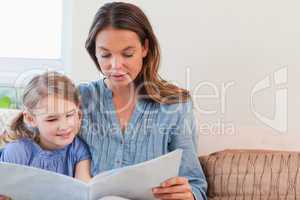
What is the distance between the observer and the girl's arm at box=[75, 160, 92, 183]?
1.48 meters

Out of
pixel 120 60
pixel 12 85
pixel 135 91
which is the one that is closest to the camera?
pixel 120 60

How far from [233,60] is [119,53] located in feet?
1.69

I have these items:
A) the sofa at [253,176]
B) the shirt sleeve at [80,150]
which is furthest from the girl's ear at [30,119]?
the sofa at [253,176]

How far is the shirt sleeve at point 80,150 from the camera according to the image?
1.51 metres

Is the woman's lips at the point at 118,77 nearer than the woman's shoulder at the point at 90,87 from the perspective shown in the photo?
Yes

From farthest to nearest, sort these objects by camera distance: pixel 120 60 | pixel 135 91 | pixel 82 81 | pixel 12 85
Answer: pixel 12 85 → pixel 82 81 → pixel 135 91 → pixel 120 60

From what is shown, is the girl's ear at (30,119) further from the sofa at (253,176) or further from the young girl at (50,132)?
the sofa at (253,176)

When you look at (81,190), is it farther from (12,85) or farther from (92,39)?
(12,85)

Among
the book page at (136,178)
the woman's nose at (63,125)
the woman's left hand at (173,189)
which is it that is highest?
the woman's nose at (63,125)

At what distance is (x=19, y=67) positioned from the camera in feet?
7.09

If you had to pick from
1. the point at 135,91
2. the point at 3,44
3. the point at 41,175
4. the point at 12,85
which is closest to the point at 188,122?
the point at 135,91

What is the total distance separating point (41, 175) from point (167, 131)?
1.55 feet

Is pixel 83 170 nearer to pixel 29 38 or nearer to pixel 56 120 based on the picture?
pixel 56 120

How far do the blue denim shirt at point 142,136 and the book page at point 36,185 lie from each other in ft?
0.90
